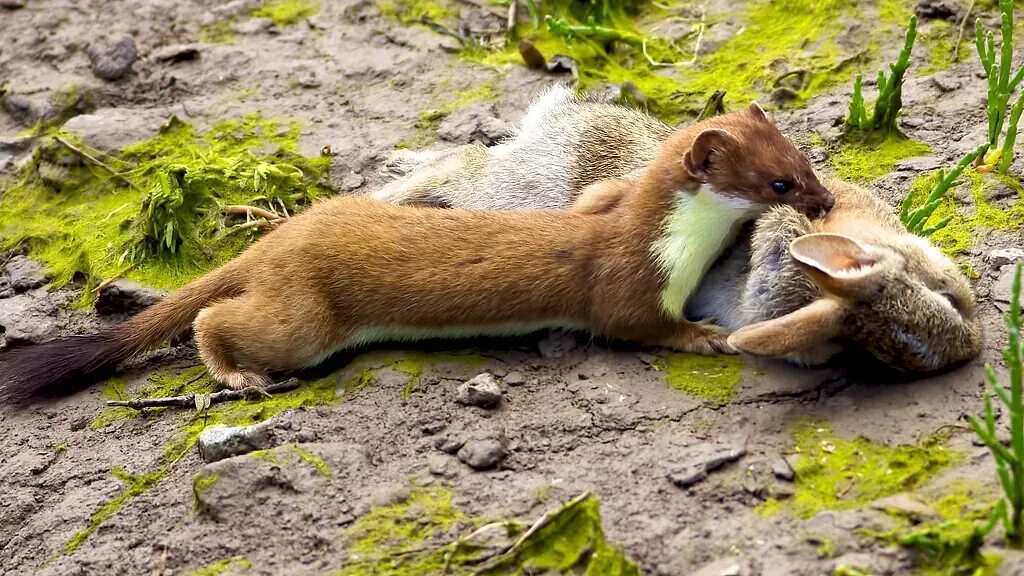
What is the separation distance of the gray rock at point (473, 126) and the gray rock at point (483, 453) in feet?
11.2

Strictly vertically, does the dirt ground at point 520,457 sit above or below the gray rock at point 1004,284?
below

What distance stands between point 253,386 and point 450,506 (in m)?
1.63

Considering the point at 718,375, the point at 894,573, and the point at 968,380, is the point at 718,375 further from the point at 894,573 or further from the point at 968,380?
the point at 894,573

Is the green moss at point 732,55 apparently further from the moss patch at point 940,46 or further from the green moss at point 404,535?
the green moss at point 404,535

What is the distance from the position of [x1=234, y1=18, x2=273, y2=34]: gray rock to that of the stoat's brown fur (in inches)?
166

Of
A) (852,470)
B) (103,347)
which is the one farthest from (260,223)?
(852,470)

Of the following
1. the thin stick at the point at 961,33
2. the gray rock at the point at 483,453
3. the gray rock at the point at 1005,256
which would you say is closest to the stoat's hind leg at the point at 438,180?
the gray rock at the point at 483,453

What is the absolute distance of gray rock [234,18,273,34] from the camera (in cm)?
1002

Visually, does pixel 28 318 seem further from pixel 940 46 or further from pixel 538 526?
pixel 940 46

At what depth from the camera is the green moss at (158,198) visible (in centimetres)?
754

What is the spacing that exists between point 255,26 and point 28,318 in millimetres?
3865

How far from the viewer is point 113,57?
955 cm

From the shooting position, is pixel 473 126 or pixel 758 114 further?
pixel 473 126

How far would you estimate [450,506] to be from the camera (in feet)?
16.3
